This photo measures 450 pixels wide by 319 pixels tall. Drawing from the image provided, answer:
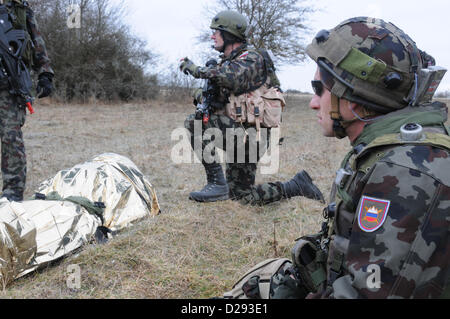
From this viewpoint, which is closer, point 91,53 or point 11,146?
point 11,146

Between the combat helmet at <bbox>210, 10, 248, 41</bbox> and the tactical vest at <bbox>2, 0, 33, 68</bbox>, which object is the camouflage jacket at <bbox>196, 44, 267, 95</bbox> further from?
the tactical vest at <bbox>2, 0, 33, 68</bbox>

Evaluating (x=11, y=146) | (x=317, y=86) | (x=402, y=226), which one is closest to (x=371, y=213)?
(x=402, y=226)

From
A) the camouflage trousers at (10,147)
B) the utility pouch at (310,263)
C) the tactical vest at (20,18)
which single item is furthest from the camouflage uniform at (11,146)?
the utility pouch at (310,263)

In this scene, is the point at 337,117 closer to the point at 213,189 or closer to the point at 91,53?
the point at 213,189

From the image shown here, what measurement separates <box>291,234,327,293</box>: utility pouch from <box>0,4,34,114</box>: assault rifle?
329 centimetres

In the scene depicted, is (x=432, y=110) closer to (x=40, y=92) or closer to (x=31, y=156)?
(x=40, y=92)

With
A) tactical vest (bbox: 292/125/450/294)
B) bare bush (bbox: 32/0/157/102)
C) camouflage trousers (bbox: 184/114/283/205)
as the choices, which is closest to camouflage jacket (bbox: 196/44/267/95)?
camouflage trousers (bbox: 184/114/283/205)

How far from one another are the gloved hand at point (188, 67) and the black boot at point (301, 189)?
5.02ft

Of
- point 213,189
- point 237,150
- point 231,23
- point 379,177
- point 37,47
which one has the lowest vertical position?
point 213,189

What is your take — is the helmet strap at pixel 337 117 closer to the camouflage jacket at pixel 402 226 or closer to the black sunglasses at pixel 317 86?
the black sunglasses at pixel 317 86

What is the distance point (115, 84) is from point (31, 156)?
40.2 ft

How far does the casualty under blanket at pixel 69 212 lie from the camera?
107 inches

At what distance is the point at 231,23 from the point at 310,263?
10.2 feet

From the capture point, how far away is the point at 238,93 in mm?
4387
